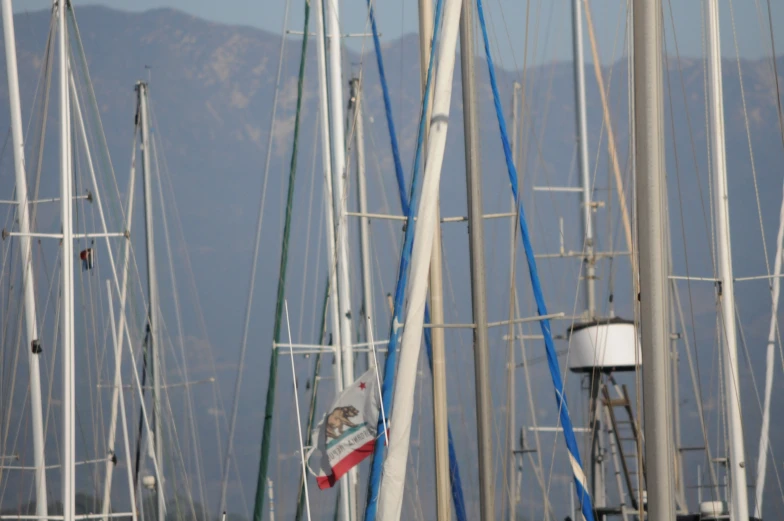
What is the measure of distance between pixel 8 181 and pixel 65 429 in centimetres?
3088

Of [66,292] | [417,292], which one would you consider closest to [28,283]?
[66,292]

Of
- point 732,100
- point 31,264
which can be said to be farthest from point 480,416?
point 732,100

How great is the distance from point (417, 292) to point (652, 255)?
4.29ft

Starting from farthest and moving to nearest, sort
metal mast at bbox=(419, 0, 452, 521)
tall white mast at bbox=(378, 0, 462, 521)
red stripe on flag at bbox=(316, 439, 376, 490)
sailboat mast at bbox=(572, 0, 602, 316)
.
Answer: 1. sailboat mast at bbox=(572, 0, 602, 316)
2. red stripe on flag at bbox=(316, 439, 376, 490)
3. metal mast at bbox=(419, 0, 452, 521)
4. tall white mast at bbox=(378, 0, 462, 521)

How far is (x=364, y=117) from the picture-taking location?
44.5 feet

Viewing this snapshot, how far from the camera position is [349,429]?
7.55 metres

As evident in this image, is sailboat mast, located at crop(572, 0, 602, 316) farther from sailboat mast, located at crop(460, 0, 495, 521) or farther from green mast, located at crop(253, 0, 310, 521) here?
sailboat mast, located at crop(460, 0, 495, 521)

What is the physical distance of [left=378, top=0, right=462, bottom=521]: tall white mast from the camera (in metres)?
5.32

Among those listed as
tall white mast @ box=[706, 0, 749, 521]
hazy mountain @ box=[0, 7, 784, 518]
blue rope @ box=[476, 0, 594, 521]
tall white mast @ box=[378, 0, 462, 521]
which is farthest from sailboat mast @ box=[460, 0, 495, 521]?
hazy mountain @ box=[0, 7, 784, 518]

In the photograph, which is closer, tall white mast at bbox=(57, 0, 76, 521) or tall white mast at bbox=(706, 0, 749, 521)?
tall white mast at bbox=(57, 0, 76, 521)

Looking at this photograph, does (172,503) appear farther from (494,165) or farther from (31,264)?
(494,165)

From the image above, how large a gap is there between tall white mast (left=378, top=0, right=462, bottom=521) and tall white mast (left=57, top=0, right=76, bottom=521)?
2892 mm

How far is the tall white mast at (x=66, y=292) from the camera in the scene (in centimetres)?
781

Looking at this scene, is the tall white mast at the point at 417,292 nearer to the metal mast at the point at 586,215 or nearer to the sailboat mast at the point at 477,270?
the sailboat mast at the point at 477,270
